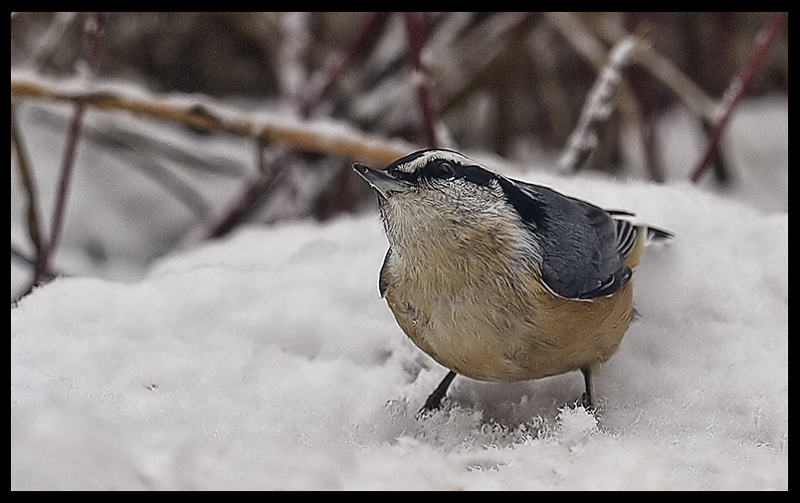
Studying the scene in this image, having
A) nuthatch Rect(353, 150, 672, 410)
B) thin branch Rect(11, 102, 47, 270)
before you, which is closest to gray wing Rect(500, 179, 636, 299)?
nuthatch Rect(353, 150, 672, 410)

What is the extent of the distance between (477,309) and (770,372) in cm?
54

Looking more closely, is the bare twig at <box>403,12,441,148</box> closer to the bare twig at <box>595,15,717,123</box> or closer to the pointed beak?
the bare twig at <box>595,15,717,123</box>

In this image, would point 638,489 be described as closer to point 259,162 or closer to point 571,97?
point 259,162

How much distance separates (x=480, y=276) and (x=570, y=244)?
0.19 m

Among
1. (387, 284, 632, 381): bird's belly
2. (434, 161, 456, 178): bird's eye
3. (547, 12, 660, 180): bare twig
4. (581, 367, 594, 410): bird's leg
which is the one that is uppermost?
(547, 12, 660, 180): bare twig

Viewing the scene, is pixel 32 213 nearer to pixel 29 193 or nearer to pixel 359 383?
pixel 29 193

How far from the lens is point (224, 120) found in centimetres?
178

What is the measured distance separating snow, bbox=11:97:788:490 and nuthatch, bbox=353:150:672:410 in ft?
0.30

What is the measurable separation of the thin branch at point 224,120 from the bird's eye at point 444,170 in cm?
72

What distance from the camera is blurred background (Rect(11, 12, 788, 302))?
7.38 feet

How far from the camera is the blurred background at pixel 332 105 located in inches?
88.6

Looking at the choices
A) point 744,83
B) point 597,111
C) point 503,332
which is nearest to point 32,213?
point 503,332

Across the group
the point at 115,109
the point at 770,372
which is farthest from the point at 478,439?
the point at 115,109

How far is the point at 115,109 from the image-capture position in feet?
5.82
